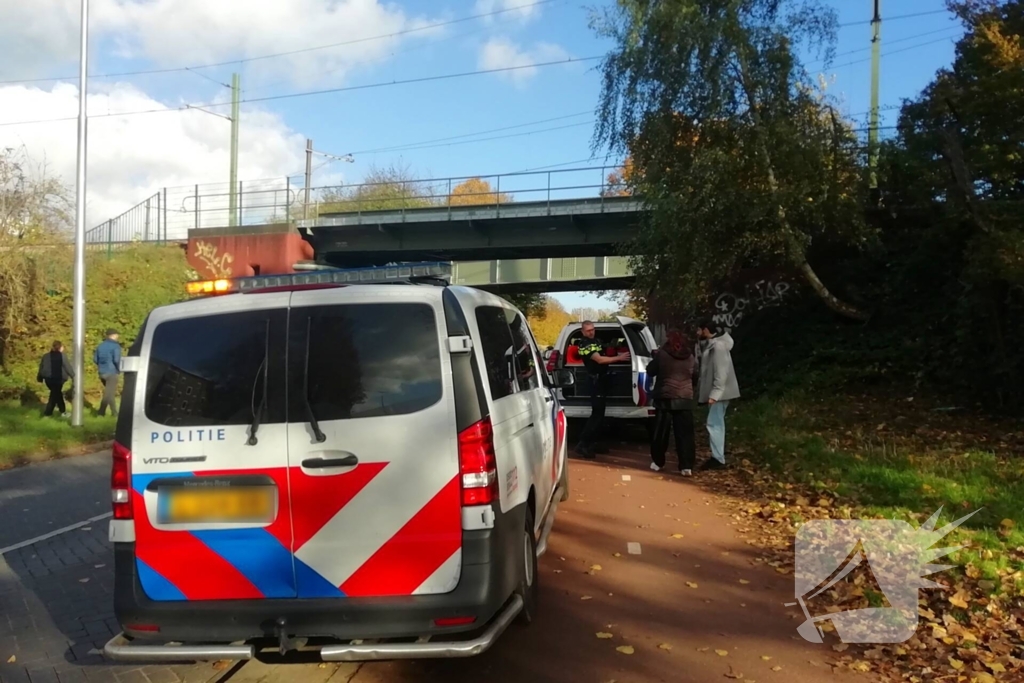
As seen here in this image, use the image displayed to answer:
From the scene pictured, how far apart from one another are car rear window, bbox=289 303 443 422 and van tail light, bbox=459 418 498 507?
237 millimetres

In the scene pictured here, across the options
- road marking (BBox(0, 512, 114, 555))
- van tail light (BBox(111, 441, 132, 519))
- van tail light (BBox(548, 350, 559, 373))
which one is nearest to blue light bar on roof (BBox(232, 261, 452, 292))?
van tail light (BBox(111, 441, 132, 519))

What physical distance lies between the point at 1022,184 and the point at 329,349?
37.1 feet

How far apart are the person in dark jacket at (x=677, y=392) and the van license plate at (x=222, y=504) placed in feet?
21.8

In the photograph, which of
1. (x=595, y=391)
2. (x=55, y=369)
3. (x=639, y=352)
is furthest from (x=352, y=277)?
(x=55, y=369)

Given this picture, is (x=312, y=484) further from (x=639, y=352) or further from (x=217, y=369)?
(x=639, y=352)

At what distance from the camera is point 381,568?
3736mm

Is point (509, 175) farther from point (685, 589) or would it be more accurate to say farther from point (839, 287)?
point (685, 589)

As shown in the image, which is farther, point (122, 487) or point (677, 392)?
point (677, 392)

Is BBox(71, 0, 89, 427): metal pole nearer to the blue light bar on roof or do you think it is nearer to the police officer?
the police officer

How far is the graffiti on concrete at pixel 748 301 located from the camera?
65.0 feet

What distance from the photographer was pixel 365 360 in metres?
3.86

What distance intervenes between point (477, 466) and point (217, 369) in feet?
4.33

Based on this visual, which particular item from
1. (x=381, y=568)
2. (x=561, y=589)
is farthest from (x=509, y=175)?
(x=381, y=568)

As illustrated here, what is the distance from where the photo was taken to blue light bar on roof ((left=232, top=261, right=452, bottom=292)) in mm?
4555
